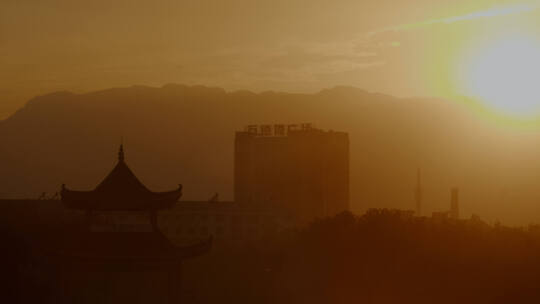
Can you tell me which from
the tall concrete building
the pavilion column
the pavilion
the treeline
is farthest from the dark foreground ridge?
the tall concrete building

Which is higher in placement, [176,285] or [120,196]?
[120,196]

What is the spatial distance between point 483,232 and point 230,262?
19.0 meters

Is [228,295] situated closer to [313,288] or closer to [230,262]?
[313,288]

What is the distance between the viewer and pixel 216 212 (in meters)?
139

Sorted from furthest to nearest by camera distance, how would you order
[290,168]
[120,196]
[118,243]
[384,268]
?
1. [290,168]
2. [384,268]
3. [120,196]
4. [118,243]

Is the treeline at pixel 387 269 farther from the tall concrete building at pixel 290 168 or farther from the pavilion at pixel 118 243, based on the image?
A: the tall concrete building at pixel 290 168

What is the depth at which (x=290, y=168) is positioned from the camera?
185 meters

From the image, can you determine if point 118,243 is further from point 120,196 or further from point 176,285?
point 176,285

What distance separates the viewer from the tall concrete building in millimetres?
182125

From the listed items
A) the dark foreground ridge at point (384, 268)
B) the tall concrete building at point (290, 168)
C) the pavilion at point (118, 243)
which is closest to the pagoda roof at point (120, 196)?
the pavilion at point (118, 243)

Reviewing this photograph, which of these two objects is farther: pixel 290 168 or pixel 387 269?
pixel 290 168

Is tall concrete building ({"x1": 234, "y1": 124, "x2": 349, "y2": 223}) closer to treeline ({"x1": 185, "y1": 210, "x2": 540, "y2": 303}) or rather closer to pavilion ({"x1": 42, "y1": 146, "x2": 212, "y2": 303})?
treeline ({"x1": 185, "y1": 210, "x2": 540, "y2": 303})

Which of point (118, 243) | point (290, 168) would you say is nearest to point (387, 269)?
point (118, 243)

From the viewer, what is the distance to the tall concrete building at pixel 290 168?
18212 cm
